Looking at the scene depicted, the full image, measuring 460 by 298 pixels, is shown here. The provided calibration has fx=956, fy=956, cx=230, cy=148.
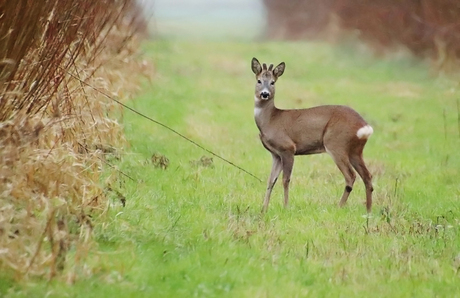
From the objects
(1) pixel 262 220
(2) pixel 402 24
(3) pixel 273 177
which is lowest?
(1) pixel 262 220

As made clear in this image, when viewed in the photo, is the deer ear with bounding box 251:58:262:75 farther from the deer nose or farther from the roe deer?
the deer nose

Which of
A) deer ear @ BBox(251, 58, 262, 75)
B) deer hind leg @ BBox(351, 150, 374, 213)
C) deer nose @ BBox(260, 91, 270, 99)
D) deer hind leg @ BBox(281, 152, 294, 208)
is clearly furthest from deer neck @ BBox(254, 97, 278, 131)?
deer hind leg @ BBox(351, 150, 374, 213)

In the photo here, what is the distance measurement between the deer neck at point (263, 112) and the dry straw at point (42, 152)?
1500 millimetres

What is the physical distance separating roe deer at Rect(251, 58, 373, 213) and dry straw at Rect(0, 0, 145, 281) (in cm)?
155

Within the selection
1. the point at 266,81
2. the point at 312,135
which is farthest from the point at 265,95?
the point at 312,135

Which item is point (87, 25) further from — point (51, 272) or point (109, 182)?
point (51, 272)

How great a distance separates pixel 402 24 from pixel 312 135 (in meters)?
17.0

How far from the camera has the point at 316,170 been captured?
433 inches

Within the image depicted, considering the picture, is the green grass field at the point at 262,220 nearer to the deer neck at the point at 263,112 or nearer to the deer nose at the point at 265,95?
the deer neck at the point at 263,112

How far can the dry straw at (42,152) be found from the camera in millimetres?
5656

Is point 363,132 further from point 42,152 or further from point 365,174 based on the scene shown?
point 42,152

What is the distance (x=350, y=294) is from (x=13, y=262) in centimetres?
200

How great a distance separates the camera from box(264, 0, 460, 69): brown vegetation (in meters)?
21.1

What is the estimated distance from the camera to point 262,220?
777 centimetres
